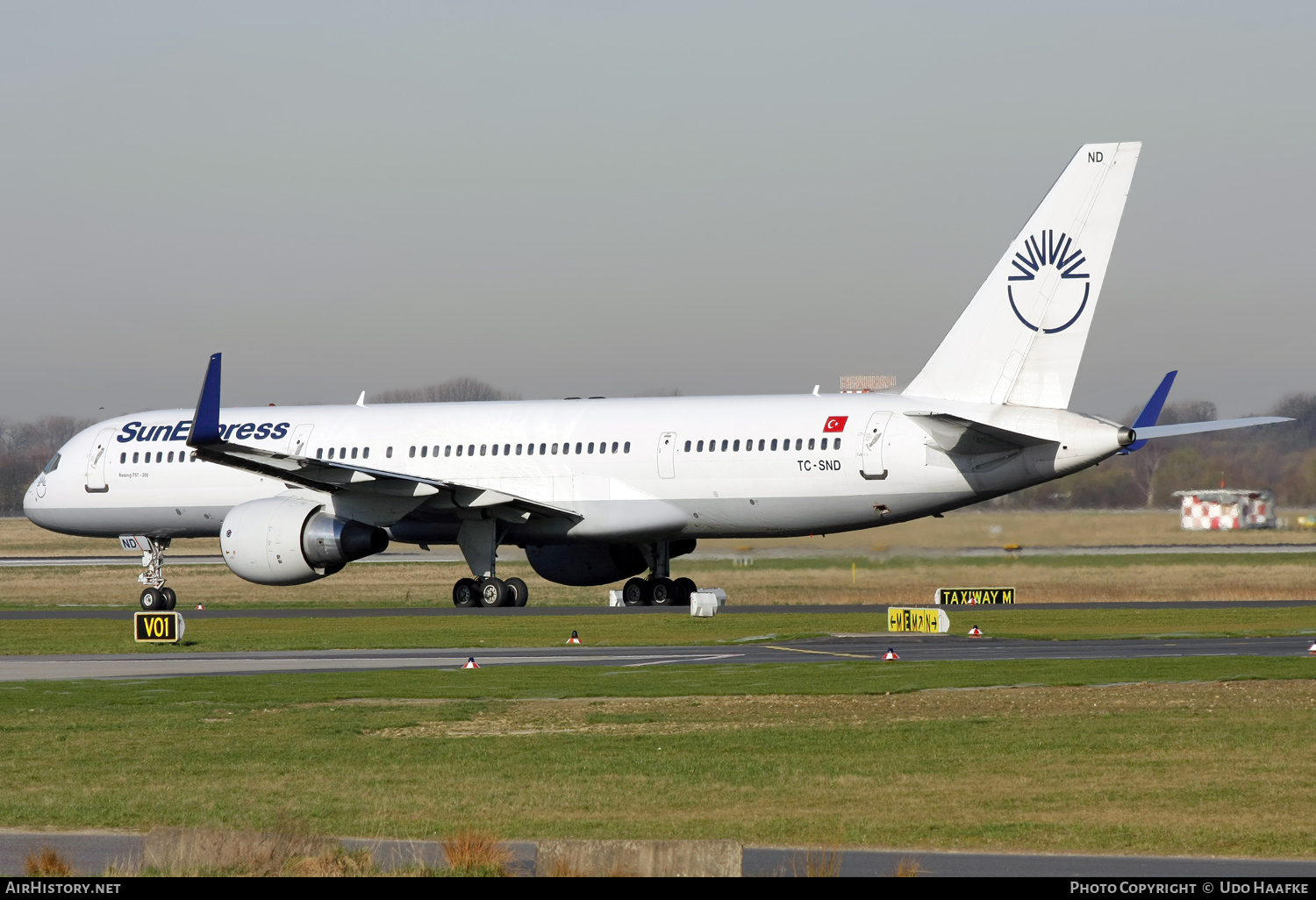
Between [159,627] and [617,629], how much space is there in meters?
9.13

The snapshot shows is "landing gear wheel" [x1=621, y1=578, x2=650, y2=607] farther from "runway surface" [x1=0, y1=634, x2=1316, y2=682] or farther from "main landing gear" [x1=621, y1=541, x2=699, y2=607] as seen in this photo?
"runway surface" [x1=0, y1=634, x2=1316, y2=682]

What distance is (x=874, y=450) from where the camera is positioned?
117ft

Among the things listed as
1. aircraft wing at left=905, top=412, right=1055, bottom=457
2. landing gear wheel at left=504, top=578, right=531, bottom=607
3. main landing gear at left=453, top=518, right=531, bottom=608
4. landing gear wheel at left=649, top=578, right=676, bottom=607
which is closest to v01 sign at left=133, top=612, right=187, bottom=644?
main landing gear at left=453, top=518, right=531, bottom=608

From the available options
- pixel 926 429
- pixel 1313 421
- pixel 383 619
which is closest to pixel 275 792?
pixel 926 429

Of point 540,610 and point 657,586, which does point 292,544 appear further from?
point 657,586

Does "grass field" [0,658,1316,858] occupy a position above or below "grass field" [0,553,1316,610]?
below

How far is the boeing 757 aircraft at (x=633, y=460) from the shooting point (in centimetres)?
3484

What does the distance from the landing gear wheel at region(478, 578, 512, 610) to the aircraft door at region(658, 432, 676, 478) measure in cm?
485

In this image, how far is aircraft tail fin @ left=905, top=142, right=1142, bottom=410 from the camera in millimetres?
34781

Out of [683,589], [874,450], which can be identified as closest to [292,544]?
[683,589]

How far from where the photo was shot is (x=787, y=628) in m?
32.9

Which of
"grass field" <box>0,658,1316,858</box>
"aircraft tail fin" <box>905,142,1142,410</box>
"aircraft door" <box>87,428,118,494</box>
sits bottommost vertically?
"grass field" <box>0,658,1316,858</box>

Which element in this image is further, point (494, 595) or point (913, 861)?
point (494, 595)

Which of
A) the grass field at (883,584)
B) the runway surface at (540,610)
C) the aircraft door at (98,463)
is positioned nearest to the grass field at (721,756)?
the runway surface at (540,610)
